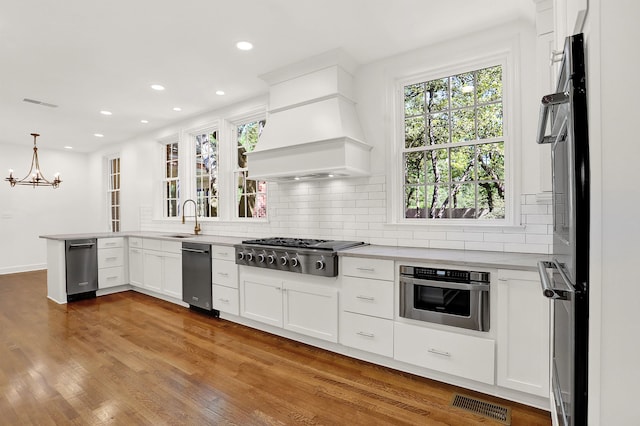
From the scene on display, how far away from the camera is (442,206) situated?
318 cm

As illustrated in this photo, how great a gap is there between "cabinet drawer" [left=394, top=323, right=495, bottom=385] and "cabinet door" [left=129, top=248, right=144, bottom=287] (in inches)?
159

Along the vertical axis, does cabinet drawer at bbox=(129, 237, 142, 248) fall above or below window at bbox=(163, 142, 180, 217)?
below

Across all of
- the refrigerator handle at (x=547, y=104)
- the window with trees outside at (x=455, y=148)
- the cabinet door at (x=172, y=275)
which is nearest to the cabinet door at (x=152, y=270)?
the cabinet door at (x=172, y=275)

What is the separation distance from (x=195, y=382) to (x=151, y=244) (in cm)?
292

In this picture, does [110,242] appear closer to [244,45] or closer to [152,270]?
[152,270]

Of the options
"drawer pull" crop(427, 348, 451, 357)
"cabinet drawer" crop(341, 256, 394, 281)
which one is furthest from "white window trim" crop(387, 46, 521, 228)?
"drawer pull" crop(427, 348, 451, 357)

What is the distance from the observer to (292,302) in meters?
3.18

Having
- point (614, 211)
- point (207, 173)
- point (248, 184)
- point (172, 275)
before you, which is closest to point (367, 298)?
point (614, 211)

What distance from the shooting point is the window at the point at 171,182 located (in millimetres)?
5805

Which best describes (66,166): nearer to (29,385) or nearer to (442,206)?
(29,385)

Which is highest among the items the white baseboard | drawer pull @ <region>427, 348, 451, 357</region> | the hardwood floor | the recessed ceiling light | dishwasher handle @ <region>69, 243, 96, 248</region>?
the recessed ceiling light

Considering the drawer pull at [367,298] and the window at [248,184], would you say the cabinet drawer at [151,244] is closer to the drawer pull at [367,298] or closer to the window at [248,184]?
the window at [248,184]

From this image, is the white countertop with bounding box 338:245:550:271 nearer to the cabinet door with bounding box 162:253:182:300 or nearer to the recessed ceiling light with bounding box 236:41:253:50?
the recessed ceiling light with bounding box 236:41:253:50

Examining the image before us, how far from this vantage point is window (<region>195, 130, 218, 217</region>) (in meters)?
5.18
